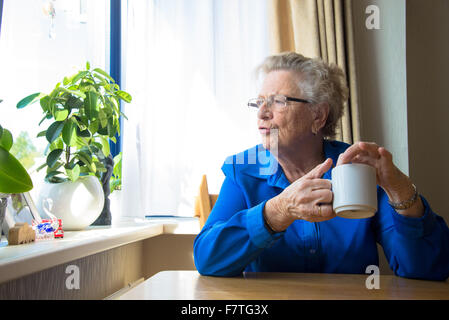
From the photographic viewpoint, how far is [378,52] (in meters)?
1.84

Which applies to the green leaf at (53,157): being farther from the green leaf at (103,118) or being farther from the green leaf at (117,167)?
the green leaf at (117,167)

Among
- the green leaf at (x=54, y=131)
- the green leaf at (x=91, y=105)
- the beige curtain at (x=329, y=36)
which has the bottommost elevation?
the green leaf at (x=54, y=131)

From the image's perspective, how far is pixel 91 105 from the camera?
1.49 metres

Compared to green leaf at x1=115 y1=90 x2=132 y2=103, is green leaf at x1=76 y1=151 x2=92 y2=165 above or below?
below

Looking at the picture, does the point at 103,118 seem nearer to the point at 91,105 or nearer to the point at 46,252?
the point at 91,105

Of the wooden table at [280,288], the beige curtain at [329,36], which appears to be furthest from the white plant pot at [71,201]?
the beige curtain at [329,36]

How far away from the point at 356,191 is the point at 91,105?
1.13 metres

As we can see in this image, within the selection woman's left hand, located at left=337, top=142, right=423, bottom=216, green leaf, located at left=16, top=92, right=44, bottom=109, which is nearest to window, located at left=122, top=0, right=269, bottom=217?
green leaf, located at left=16, top=92, right=44, bottom=109

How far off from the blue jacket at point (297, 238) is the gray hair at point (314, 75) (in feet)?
0.50

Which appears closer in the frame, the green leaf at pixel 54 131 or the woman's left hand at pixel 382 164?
the woman's left hand at pixel 382 164

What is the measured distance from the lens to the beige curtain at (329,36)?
178 cm

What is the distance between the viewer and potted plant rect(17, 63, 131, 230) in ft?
4.64

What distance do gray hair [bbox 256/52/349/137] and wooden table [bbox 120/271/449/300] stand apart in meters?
0.56

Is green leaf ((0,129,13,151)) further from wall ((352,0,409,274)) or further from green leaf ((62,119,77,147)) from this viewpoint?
wall ((352,0,409,274))
